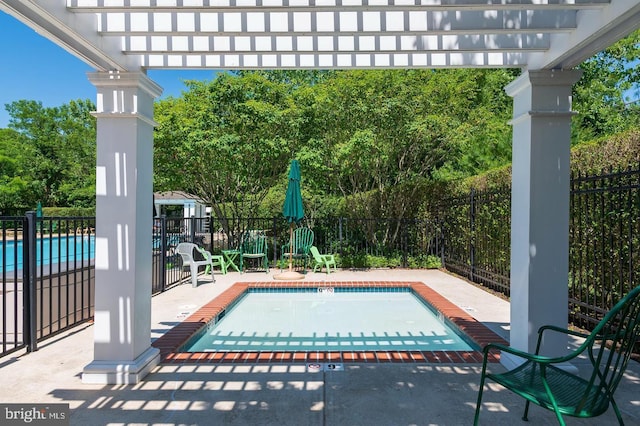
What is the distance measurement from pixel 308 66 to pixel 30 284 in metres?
3.53

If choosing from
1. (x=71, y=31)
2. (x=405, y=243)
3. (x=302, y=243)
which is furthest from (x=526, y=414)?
(x=302, y=243)

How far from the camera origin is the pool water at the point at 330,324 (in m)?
4.59

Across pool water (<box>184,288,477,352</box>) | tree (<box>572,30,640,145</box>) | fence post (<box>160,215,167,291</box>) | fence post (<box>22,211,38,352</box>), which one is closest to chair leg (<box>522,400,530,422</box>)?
pool water (<box>184,288,477,352</box>)

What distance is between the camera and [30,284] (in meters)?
3.93

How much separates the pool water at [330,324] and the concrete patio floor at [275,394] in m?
1.01

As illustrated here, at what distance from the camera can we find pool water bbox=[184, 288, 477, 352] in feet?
15.1

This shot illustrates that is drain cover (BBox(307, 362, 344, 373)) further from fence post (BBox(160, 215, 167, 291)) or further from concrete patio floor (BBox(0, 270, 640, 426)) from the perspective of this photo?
fence post (BBox(160, 215, 167, 291))

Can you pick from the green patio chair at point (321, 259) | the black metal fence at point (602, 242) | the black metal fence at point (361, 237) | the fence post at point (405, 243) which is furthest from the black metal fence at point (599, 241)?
the green patio chair at point (321, 259)

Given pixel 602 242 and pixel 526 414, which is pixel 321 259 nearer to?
pixel 602 242

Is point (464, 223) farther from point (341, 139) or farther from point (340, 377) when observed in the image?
point (340, 377)

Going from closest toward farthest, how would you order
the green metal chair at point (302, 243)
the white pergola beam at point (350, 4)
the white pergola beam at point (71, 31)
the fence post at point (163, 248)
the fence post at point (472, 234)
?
the white pergola beam at point (71, 31), the white pergola beam at point (350, 4), the fence post at point (163, 248), the fence post at point (472, 234), the green metal chair at point (302, 243)

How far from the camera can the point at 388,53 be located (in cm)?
342

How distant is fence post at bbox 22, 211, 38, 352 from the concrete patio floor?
6.3 inches

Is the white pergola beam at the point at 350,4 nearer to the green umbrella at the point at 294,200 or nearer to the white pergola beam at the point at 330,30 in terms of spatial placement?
the white pergola beam at the point at 330,30
